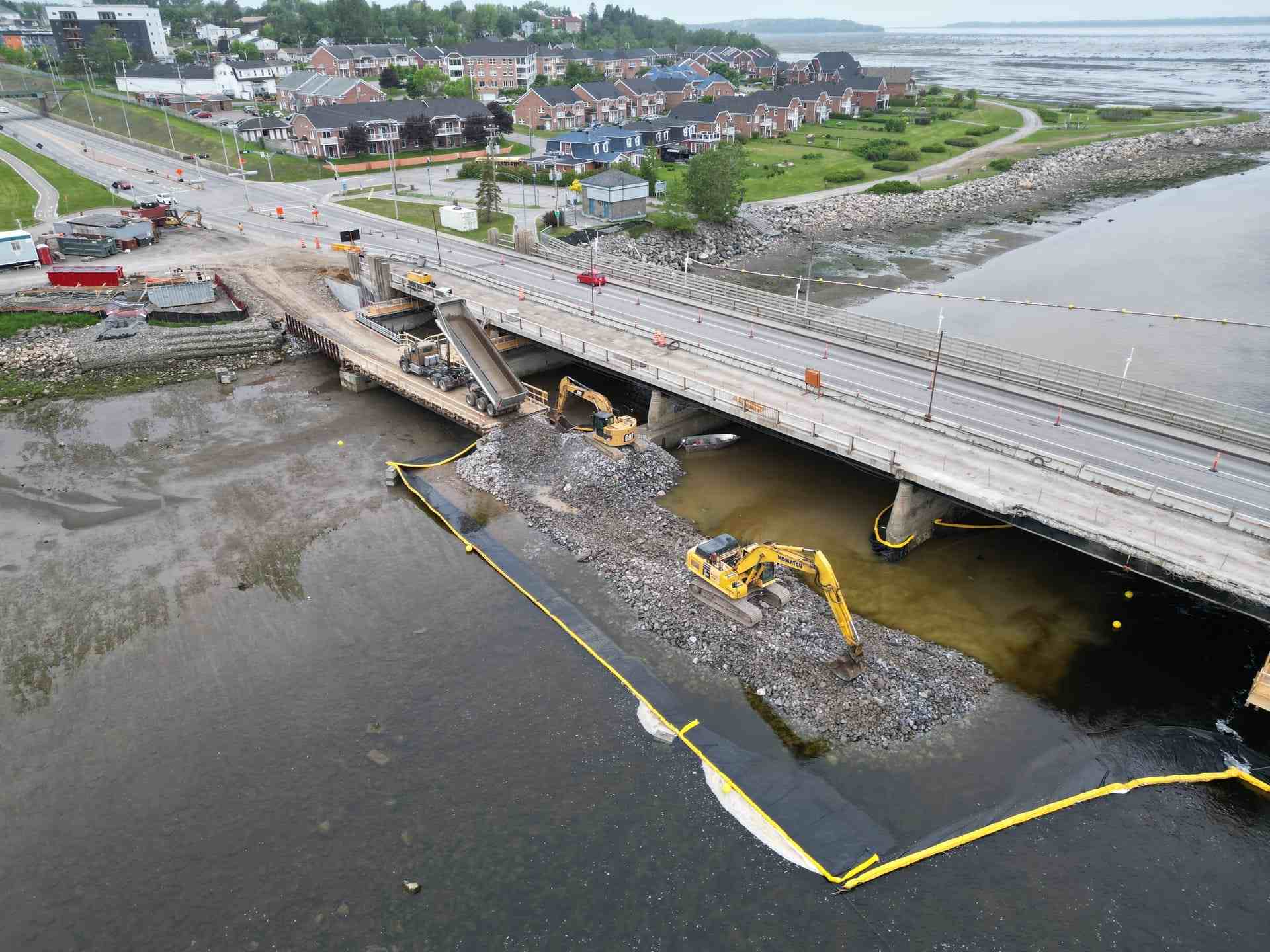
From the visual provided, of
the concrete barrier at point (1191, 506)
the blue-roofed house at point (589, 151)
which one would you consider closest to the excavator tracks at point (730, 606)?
the concrete barrier at point (1191, 506)

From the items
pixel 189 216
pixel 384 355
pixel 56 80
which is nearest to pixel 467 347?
pixel 384 355

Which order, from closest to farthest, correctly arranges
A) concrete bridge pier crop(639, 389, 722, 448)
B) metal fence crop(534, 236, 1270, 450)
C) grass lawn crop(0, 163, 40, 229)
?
metal fence crop(534, 236, 1270, 450) < concrete bridge pier crop(639, 389, 722, 448) < grass lawn crop(0, 163, 40, 229)

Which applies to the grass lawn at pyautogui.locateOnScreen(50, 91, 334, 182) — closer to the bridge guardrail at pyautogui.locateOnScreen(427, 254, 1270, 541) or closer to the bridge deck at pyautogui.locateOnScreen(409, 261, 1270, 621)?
the bridge guardrail at pyautogui.locateOnScreen(427, 254, 1270, 541)

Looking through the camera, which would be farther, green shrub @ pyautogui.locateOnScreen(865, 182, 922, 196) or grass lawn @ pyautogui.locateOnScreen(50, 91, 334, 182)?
green shrub @ pyautogui.locateOnScreen(865, 182, 922, 196)

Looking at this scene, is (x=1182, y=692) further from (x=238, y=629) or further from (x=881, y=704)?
(x=238, y=629)

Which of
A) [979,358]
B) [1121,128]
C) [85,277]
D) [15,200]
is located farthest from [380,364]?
[1121,128]

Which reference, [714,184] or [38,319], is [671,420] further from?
[714,184]

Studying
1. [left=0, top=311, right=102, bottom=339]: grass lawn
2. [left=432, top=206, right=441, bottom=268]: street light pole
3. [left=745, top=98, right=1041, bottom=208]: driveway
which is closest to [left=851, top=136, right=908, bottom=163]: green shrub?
[left=745, top=98, right=1041, bottom=208]: driveway
